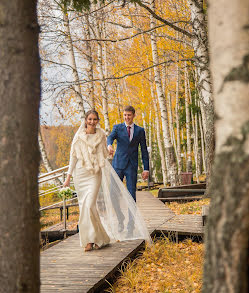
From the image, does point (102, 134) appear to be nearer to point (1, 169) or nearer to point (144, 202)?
point (1, 169)

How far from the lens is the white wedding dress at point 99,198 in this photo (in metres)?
4.70

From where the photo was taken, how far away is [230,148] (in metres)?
1.34

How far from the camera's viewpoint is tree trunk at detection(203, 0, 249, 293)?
1.30 metres

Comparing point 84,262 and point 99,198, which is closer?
point 84,262

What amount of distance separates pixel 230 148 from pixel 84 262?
3.38 meters

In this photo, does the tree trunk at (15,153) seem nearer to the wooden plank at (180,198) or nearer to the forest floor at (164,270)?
the forest floor at (164,270)

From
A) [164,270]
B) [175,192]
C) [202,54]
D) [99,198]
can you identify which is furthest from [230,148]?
[175,192]

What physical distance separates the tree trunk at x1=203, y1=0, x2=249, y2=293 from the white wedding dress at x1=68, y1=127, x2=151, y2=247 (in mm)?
3433

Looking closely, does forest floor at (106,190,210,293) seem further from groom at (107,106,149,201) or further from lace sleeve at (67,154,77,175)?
lace sleeve at (67,154,77,175)

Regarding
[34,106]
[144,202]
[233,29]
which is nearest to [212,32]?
[233,29]

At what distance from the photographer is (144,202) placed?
9219 mm

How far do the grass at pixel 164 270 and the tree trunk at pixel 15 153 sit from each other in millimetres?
2009

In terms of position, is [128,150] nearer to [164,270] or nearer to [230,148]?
[164,270]

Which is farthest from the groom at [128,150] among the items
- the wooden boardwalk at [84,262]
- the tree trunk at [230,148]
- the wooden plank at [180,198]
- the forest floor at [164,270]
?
the tree trunk at [230,148]
